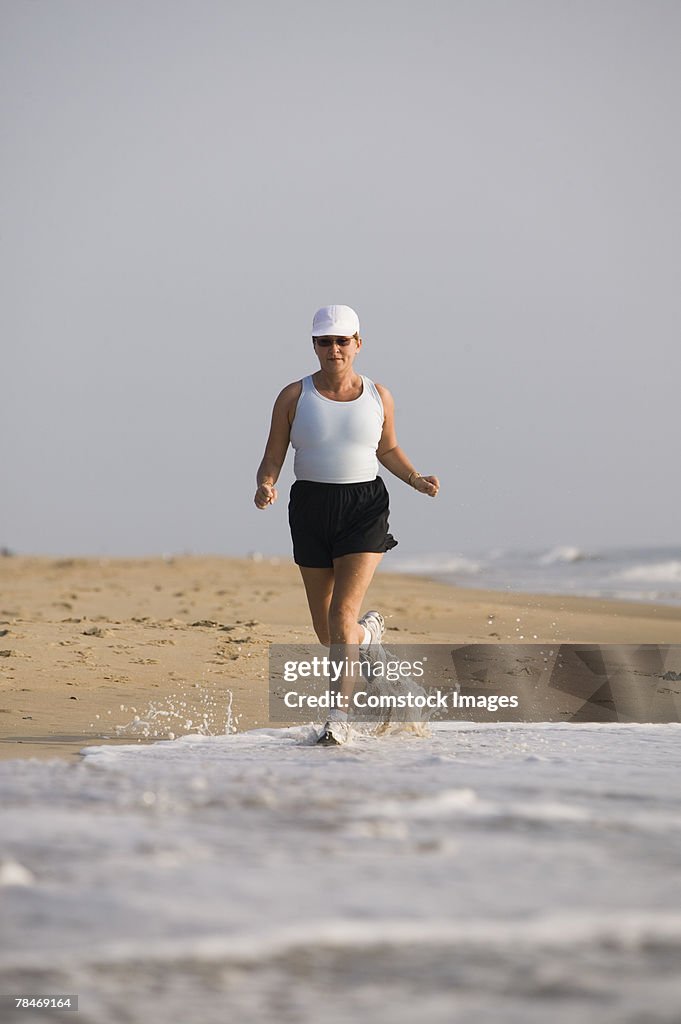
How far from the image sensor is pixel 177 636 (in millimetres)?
9070

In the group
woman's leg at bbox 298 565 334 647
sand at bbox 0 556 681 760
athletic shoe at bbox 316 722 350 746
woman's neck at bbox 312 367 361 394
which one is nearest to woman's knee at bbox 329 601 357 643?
woman's leg at bbox 298 565 334 647

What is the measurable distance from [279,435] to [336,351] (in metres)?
0.45

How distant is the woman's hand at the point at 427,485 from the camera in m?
5.30

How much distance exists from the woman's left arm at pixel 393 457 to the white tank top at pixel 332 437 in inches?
7.2

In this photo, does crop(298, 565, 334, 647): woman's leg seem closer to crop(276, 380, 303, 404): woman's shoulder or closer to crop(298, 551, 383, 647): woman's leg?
crop(298, 551, 383, 647): woman's leg

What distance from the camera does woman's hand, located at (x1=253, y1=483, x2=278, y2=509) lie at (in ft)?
16.7

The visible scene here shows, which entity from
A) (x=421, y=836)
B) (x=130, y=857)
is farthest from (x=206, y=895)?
(x=421, y=836)

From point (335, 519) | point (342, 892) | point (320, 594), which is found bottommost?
point (342, 892)

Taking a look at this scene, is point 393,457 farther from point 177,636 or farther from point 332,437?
point 177,636

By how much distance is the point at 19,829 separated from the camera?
334 cm

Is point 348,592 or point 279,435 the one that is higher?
point 279,435

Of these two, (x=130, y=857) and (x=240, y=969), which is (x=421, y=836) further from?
(x=240, y=969)
